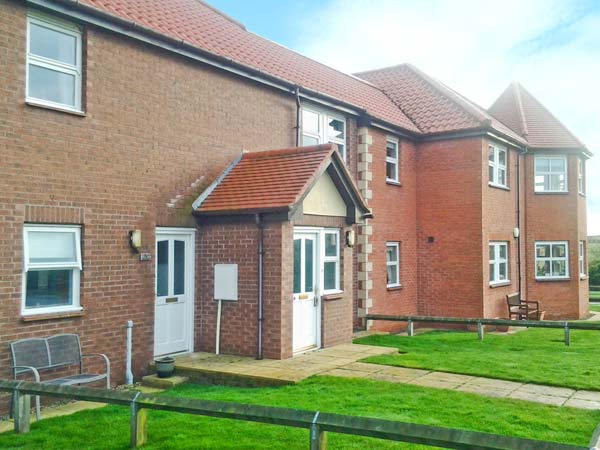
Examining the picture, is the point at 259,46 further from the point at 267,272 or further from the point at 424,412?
the point at 424,412

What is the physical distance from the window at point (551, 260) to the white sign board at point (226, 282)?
14253mm

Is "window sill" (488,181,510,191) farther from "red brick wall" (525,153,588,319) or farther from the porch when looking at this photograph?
the porch

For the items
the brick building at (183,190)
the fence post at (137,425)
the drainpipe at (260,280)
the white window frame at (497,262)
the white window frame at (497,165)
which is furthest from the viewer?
the white window frame at (497,165)

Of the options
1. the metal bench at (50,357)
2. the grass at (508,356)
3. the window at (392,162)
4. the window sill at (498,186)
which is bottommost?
the grass at (508,356)

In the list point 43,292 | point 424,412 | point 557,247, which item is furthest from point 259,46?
point 557,247

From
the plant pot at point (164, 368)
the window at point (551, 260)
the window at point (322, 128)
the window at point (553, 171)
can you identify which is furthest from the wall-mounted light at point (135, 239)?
the window at point (553, 171)

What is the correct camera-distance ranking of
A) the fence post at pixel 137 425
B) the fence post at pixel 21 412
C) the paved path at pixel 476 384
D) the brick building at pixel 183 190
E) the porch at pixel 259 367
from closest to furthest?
the fence post at pixel 137 425 < the fence post at pixel 21 412 < the paved path at pixel 476 384 < the brick building at pixel 183 190 < the porch at pixel 259 367

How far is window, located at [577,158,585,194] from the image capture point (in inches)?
873

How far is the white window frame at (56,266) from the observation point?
848 centimetres

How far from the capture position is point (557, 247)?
21.6m

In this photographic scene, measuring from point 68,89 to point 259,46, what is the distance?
7613 millimetres

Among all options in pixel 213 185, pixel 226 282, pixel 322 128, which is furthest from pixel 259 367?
pixel 322 128

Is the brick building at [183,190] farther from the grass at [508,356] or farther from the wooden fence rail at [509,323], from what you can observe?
the grass at [508,356]

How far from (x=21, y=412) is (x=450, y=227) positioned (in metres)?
13.4
